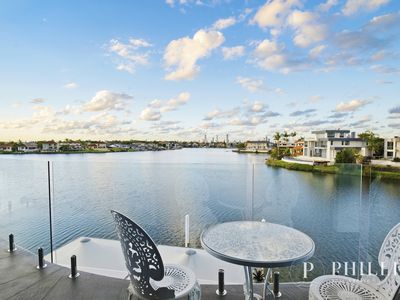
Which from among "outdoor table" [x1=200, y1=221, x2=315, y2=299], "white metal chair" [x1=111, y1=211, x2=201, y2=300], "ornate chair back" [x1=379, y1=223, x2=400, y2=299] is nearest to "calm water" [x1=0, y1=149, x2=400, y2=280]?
"ornate chair back" [x1=379, y1=223, x2=400, y2=299]

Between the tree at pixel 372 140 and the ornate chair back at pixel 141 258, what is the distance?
2899cm

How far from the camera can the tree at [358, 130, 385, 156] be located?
24.9m

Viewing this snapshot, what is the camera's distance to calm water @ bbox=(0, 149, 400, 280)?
9.12ft

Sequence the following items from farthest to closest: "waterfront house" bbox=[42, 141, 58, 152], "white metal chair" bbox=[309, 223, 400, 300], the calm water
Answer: "waterfront house" bbox=[42, 141, 58, 152], the calm water, "white metal chair" bbox=[309, 223, 400, 300]

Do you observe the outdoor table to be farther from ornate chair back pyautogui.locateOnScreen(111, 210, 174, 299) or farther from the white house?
the white house

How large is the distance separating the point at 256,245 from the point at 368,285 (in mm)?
750

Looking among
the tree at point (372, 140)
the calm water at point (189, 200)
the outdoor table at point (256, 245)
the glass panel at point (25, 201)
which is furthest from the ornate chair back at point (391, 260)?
the tree at point (372, 140)

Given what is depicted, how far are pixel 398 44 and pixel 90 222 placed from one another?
1167 centimetres

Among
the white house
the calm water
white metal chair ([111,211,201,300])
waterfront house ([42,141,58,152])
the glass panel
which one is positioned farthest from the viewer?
the white house

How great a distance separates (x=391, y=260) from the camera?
156 cm

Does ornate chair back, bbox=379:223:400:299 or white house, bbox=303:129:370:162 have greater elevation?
white house, bbox=303:129:370:162

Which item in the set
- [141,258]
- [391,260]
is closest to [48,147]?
[141,258]

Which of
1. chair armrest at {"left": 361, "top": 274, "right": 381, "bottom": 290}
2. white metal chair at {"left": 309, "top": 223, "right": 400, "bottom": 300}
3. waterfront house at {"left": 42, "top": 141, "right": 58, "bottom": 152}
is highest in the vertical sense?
waterfront house at {"left": 42, "top": 141, "right": 58, "bottom": 152}

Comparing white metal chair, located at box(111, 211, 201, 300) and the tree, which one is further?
the tree
